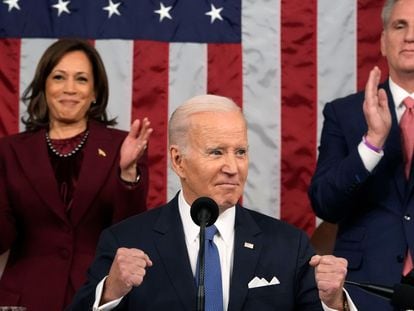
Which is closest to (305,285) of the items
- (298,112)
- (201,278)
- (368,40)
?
(201,278)

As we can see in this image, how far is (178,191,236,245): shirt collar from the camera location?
130 inches

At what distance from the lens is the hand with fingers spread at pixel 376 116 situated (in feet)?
12.5

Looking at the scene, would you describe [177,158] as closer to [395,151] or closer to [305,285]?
[305,285]

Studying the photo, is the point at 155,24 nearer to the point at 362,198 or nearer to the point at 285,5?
the point at 285,5

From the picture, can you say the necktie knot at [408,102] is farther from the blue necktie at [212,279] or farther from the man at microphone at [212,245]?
the blue necktie at [212,279]

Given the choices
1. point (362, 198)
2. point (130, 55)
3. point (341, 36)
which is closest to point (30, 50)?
point (130, 55)

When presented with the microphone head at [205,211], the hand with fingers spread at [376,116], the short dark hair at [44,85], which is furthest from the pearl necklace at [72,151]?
the microphone head at [205,211]

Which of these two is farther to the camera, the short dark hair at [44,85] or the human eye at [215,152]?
the short dark hair at [44,85]

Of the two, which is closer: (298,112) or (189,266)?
(189,266)

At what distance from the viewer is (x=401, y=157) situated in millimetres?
3969

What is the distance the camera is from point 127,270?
9.58 ft

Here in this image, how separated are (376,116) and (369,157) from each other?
0.14 meters

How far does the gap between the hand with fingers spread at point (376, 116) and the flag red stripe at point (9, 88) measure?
5.65 ft

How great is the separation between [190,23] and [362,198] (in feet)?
4.41
